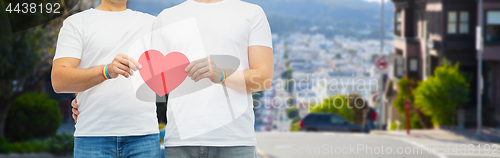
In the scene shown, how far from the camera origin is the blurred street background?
9820mm

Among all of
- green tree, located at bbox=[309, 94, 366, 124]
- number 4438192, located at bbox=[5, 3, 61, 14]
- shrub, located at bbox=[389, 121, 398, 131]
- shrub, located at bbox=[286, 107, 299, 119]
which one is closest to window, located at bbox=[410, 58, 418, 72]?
shrub, located at bbox=[389, 121, 398, 131]

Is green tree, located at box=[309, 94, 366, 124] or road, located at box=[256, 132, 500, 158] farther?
green tree, located at box=[309, 94, 366, 124]

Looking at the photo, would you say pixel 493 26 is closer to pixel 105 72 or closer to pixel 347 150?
pixel 347 150

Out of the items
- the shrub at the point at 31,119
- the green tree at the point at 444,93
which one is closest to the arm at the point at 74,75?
the shrub at the point at 31,119

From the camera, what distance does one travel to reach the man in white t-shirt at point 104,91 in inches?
73.1

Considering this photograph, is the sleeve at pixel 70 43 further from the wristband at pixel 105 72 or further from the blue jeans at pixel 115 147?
the blue jeans at pixel 115 147

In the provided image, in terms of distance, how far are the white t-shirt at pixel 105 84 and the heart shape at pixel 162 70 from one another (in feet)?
0.20

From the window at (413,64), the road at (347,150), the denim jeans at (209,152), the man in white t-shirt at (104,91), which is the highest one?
the man in white t-shirt at (104,91)

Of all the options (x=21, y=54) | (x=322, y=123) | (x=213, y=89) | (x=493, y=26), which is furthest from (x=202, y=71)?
(x=493, y=26)

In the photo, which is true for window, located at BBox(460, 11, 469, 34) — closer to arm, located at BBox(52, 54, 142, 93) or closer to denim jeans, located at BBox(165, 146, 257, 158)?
denim jeans, located at BBox(165, 146, 257, 158)

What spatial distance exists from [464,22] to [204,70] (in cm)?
1815

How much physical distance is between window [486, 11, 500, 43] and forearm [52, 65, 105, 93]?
54.3 feet

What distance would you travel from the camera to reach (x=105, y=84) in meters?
1.88

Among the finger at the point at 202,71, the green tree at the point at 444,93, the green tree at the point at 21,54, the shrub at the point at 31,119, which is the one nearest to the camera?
the finger at the point at 202,71
